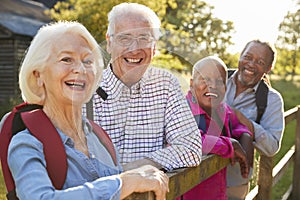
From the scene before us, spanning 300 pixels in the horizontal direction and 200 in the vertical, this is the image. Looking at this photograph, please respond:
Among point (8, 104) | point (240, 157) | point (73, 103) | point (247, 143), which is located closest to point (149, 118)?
point (73, 103)

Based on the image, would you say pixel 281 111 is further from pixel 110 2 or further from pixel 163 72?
pixel 110 2

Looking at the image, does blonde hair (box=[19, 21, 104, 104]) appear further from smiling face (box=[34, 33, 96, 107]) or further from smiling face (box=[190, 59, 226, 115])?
smiling face (box=[190, 59, 226, 115])

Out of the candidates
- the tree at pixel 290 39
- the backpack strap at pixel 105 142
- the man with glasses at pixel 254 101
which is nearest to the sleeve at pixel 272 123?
the man with glasses at pixel 254 101

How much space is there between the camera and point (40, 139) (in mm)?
1294

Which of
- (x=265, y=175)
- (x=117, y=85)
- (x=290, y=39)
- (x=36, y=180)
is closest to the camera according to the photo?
(x=36, y=180)

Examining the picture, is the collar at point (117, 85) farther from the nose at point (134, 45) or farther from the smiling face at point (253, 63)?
the smiling face at point (253, 63)

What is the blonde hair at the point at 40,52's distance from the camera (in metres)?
1.42

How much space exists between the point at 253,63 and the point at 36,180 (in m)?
1.81

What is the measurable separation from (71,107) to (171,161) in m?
0.42

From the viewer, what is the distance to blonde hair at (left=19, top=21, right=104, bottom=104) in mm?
1421

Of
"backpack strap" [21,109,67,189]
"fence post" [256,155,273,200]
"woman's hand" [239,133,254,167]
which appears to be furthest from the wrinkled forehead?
"fence post" [256,155,273,200]

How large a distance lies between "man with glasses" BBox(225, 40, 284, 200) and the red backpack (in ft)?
4.99

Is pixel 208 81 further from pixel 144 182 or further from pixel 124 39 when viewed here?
pixel 144 182

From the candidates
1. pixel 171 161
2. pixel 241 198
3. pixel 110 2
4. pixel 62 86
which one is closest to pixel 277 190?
pixel 241 198
